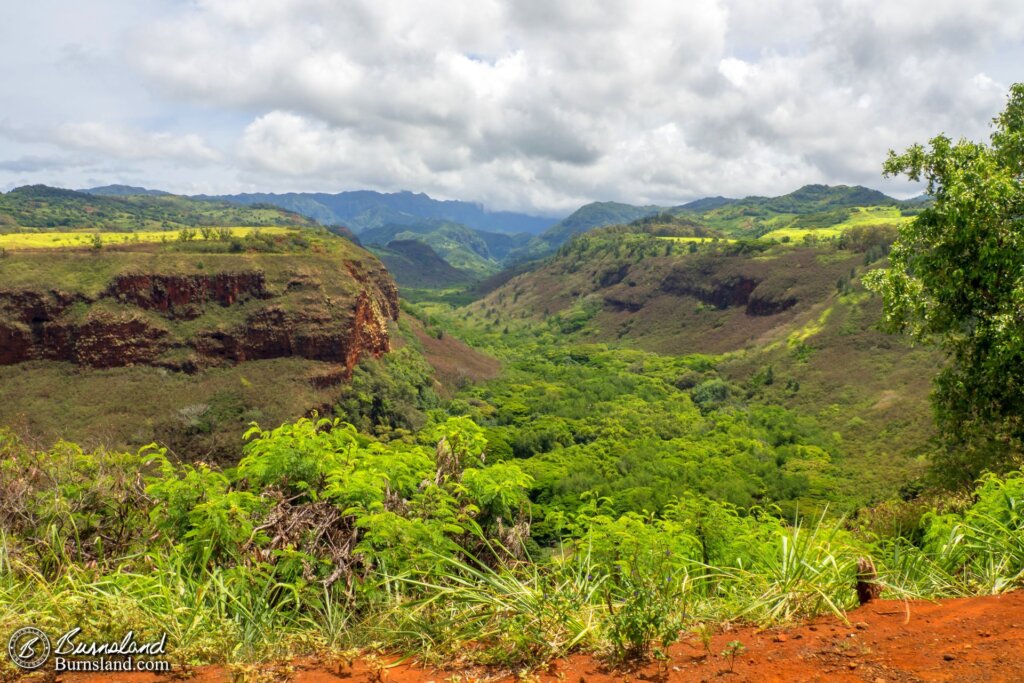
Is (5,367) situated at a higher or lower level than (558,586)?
lower

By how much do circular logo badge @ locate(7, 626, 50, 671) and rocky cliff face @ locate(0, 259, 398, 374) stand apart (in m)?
46.5

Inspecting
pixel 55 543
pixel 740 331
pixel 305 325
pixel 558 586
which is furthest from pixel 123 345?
pixel 740 331

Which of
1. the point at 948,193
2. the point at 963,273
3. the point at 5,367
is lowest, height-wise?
the point at 5,367

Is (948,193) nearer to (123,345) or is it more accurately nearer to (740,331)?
(123,345)

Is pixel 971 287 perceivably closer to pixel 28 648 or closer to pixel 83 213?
pixel 28 648

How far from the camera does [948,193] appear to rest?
11930 millimetres

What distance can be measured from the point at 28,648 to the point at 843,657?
5.31 m

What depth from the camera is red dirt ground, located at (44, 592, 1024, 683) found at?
10.9ft

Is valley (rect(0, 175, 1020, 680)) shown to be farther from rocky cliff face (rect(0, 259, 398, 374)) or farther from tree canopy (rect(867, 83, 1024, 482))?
tree canopy (rect(867, 83, 1024, 482))

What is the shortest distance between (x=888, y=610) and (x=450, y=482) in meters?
4.52

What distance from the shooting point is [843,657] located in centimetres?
354

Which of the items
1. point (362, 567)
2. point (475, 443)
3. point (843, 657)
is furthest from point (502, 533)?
point (843, 657)

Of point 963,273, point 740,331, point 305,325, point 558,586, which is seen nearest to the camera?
point 558,586

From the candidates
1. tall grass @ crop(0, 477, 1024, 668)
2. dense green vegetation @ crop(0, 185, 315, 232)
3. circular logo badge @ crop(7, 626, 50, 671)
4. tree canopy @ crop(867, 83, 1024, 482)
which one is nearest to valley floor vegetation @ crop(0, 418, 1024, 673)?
tall grass @ crop(0, 477, 1024, 668)
